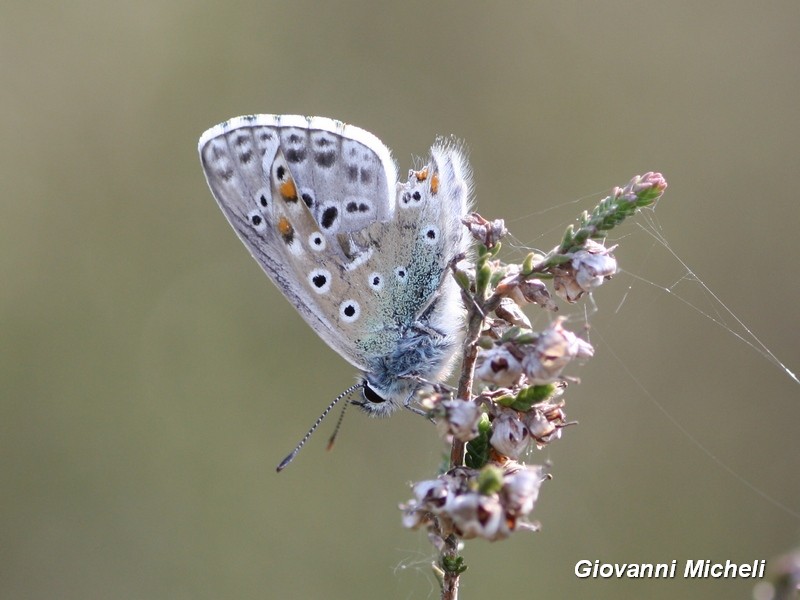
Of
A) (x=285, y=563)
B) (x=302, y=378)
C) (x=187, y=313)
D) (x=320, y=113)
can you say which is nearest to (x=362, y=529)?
(x=285, y=563)

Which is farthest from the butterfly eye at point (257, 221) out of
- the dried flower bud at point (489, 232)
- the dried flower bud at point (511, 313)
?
the dried flower bud at point (511, 313)

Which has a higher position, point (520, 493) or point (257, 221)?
point (257, 221)

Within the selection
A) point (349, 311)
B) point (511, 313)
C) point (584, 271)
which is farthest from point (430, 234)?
point (584, 271)

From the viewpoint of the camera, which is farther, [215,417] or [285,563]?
[215,417]

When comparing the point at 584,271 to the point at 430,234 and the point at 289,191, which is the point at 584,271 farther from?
the point at 289,191

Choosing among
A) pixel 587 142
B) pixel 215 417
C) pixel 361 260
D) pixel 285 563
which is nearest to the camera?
pixel 361 260

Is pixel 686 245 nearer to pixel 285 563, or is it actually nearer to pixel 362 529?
pixel 362 529

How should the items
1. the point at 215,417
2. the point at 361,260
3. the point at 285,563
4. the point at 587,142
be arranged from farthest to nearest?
the point at 587,142 → the point at 215,417 → the point at 285,563 → the point at 361,260

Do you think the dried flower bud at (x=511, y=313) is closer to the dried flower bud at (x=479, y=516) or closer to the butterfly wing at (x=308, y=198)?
the dried flower bud at (x=479, y=516)

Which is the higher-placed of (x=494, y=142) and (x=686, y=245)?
(x=494, y=142)
